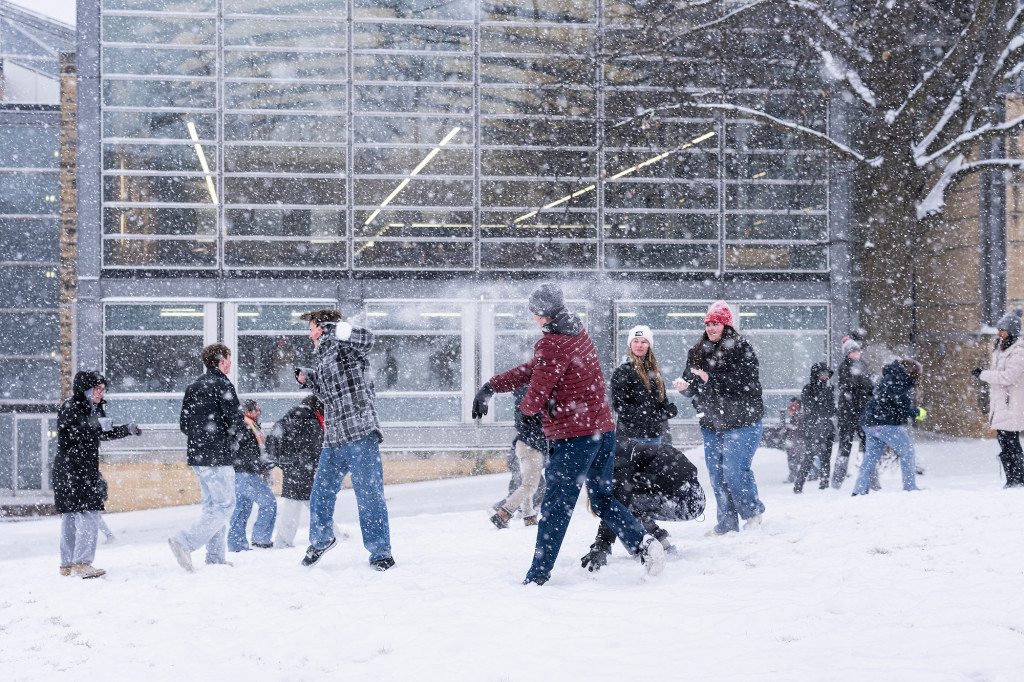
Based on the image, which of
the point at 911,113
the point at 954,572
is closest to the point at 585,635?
the point at 954,572

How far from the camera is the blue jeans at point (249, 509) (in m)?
8.40

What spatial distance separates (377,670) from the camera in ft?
14.2

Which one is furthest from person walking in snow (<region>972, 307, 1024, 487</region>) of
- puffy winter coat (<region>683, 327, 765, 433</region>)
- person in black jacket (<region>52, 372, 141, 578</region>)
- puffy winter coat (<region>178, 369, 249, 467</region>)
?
person in black jacket (<region>52, 372, 141, 578</region>)

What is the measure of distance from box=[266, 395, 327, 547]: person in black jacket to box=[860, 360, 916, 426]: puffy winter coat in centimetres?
562

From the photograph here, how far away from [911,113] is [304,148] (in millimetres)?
12596

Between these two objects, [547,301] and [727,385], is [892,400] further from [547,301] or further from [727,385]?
[547,301]

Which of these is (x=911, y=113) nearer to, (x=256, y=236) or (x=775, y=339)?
(x=775, y=339)

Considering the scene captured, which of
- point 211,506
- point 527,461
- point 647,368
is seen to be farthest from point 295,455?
point 647,368

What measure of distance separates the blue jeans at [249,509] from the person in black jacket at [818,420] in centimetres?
689

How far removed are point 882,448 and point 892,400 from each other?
0.64m

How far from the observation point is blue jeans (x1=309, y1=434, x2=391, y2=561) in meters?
6.50

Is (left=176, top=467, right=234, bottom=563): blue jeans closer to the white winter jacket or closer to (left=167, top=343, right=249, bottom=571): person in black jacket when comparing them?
(left=167, top=343, right=249, bottom=571): person in black jacket

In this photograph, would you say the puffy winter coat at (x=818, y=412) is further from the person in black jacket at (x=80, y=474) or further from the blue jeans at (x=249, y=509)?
the person in black jacket at (x=80, y=474)

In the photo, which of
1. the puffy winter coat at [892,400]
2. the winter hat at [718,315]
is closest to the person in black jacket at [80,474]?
the winter hat at [718,315]
